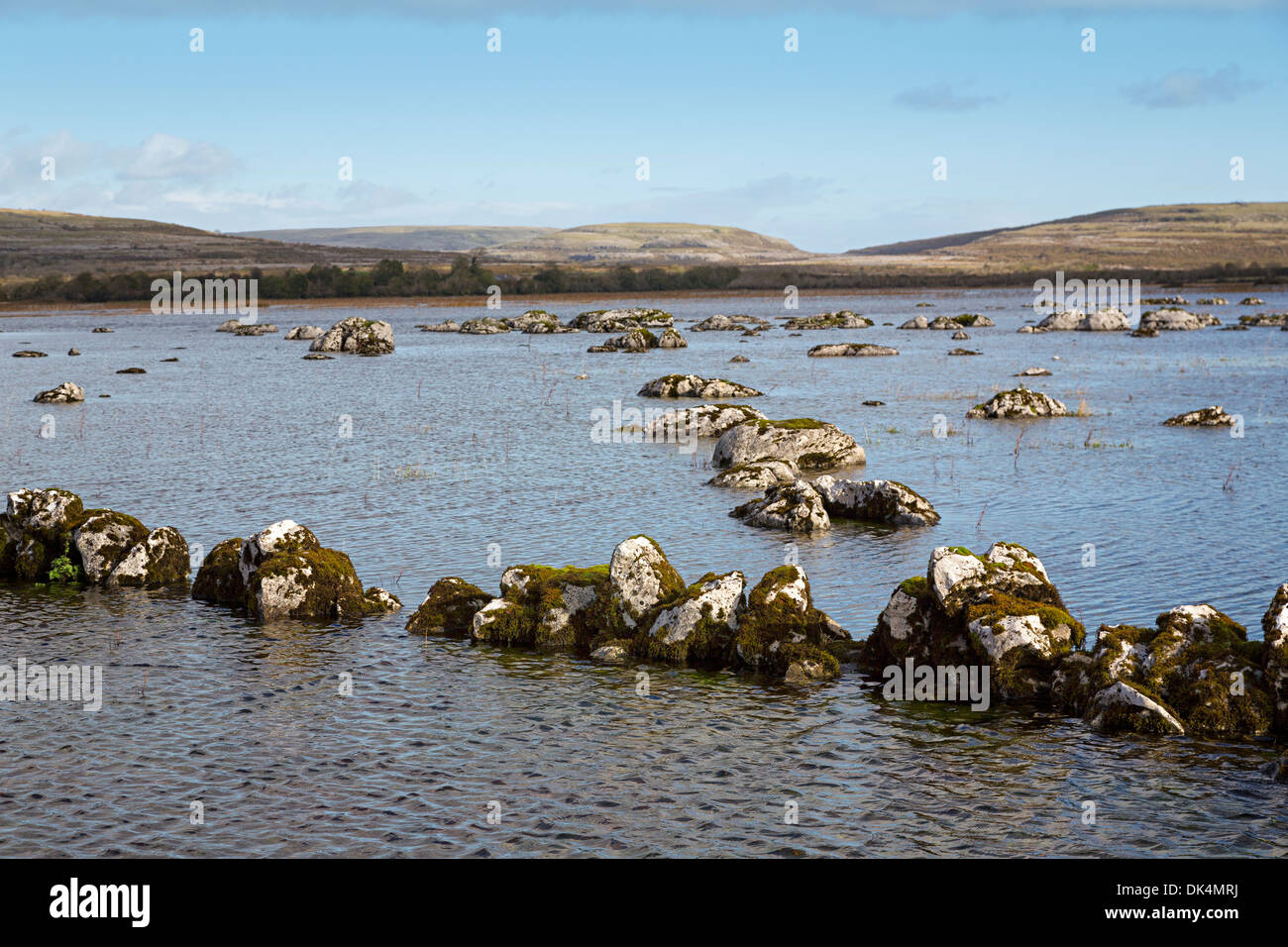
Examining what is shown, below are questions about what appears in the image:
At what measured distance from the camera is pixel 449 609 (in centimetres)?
2109

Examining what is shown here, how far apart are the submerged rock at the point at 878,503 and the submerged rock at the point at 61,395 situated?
43084 mm

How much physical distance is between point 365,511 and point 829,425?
16.3 meters

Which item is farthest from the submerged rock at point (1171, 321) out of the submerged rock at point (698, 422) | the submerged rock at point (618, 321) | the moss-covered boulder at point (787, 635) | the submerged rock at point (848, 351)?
the moss-covered boulder at point (787, 635)

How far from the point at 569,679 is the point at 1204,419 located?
37.3m

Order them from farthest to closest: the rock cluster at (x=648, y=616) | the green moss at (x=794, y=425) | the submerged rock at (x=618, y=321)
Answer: the submerged rock at (x=618, y=321)
the green moss at (x=794, y=425)
the rock cluster at (x=648, y=616)

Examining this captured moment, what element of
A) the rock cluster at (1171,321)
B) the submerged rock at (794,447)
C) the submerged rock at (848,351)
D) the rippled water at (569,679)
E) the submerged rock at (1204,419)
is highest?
the rock cluster at (1171,321)

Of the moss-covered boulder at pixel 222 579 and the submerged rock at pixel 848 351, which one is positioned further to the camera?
the submerged rock at pixel 848 351

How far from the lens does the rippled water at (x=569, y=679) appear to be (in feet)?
42.4

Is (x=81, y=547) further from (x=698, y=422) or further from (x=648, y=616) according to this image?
(x=698, y=422)

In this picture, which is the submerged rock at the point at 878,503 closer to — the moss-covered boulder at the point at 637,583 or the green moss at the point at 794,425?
the green moss at the point at 794,425

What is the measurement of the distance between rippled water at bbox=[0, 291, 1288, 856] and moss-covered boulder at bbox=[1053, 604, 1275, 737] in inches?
20.1

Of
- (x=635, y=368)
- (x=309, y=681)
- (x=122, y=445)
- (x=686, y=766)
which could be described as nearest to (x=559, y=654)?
(x=309, y=681)

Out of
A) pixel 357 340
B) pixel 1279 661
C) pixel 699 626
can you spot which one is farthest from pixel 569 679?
pixel 357 340
